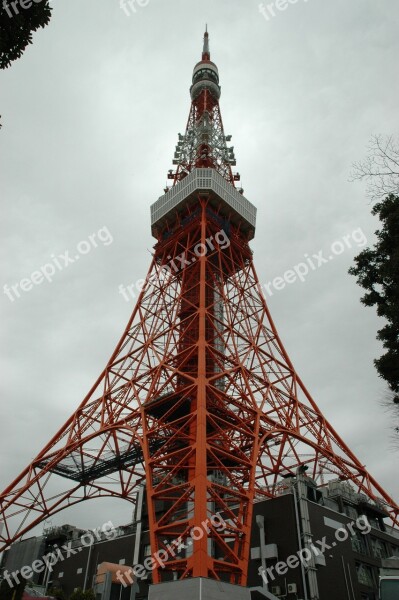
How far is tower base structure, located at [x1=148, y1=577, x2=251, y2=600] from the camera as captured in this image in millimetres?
14945

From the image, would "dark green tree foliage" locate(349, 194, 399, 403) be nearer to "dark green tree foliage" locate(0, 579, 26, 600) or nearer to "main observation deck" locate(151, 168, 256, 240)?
"dark green tree foliage" locate(0, 579, 26, 600)

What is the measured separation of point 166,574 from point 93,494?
24.7ft

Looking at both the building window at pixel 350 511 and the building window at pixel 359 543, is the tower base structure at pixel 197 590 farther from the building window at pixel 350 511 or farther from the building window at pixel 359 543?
the building window at pixel 350 511

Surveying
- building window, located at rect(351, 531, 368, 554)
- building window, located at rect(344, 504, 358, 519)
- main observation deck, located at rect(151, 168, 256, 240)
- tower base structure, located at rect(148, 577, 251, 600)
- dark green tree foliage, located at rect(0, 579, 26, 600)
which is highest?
main observation deck, located at rect(151, 168, 256, 240)

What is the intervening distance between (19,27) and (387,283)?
11.5 m

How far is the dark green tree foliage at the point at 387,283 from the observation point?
13.7m

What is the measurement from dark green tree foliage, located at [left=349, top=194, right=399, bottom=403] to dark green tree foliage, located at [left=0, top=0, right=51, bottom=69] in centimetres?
982

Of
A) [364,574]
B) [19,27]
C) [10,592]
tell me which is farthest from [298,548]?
[19,27]

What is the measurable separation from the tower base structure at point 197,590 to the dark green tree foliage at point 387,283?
8098 mm

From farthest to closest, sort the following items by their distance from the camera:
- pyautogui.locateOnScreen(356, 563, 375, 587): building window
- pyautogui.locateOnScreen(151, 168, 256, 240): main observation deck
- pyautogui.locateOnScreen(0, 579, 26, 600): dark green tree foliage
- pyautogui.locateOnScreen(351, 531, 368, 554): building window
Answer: pyautogui.locateOnScreen(151, 168, 256, 240): main observation deck
pyautogui.locateOnScreen(351, 531, 368, 554): building window
pyautogui.locateOnScreen(356, 563, 375, 587): building window
pyautogui.locateOnScreen(0, 579, 26, 600): dark green tree foliage

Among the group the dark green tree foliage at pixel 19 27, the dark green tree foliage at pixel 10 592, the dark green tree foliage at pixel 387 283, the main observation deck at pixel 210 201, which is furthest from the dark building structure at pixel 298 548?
the main observation deck at pixel 210 201

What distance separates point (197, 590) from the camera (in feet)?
48.9

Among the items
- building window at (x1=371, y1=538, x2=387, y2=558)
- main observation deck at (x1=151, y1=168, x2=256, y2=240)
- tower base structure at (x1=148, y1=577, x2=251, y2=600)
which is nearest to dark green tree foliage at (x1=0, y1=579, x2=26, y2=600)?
tower base structure at (x1=148, y1=577, x2=251, y2=600)

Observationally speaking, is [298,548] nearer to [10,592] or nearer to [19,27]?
[10,592]
